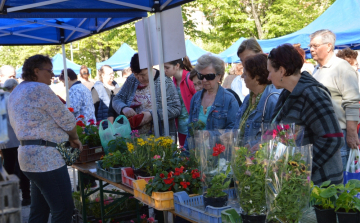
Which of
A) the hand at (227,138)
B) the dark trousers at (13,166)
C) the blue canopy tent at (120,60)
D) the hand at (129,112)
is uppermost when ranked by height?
the blue canopy tent at (120,60)

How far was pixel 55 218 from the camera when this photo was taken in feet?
10.5

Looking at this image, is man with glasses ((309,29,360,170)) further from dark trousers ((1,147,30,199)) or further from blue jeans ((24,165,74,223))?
dark trousers ((1,147,30,199))

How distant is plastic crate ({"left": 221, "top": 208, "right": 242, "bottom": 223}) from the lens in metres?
1.74

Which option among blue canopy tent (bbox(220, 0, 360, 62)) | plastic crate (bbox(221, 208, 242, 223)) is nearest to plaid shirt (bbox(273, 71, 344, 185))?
plastic crate (bbox(221, 208, 242, 223))

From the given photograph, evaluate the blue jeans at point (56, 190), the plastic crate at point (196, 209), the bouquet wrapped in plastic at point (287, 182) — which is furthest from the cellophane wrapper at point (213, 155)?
the blue jeans at point (56, 190)

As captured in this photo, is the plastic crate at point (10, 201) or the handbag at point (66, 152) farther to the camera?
the handbag at point (66, 152)

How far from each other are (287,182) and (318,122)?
2.67 ft

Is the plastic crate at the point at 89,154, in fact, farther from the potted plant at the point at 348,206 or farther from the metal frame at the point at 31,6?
the potted plant at the point at 348,206

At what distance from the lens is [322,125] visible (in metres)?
2.18

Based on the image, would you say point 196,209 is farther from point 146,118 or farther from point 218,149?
point 146,118

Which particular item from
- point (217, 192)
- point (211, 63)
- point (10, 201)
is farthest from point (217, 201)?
point (211, 63)

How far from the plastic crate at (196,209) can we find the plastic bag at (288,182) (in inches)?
15.1

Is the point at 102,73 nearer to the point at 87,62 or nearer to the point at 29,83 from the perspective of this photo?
the point at 29,83

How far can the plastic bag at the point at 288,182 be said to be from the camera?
150 cm
